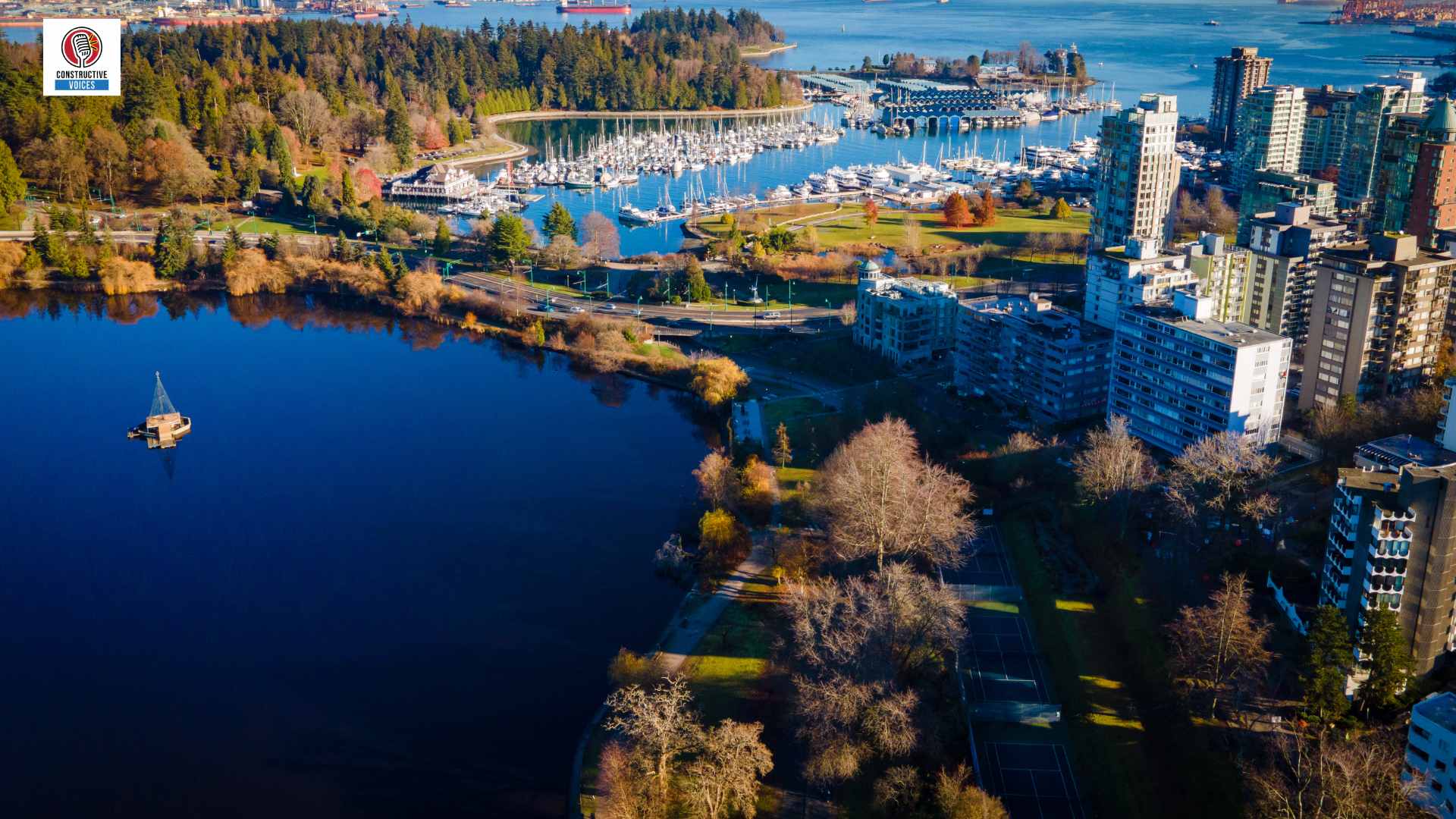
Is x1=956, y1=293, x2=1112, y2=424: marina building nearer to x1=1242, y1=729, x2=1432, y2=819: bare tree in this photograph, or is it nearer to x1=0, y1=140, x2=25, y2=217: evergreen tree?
x1=1242, y1=729, x2=1432, y2=819: bare tree

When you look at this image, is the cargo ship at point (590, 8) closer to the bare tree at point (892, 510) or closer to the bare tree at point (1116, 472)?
the bare tree at point (892, 510)

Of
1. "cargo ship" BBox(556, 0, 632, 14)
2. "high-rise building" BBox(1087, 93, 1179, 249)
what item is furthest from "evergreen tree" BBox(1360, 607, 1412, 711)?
"cargo ship" BBox(556, 0, 632, 14)

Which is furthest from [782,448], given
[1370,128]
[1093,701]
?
[1370,128]

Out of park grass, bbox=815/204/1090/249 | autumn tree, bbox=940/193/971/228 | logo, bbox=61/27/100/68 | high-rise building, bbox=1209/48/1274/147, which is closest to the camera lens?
park grass, bbox=815/204/1090/249

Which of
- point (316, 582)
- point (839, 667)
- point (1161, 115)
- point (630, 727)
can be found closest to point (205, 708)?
point (316, 582)

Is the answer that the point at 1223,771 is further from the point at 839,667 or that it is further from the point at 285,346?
the point at 285,346

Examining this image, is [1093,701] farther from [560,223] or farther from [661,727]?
[560,223]
